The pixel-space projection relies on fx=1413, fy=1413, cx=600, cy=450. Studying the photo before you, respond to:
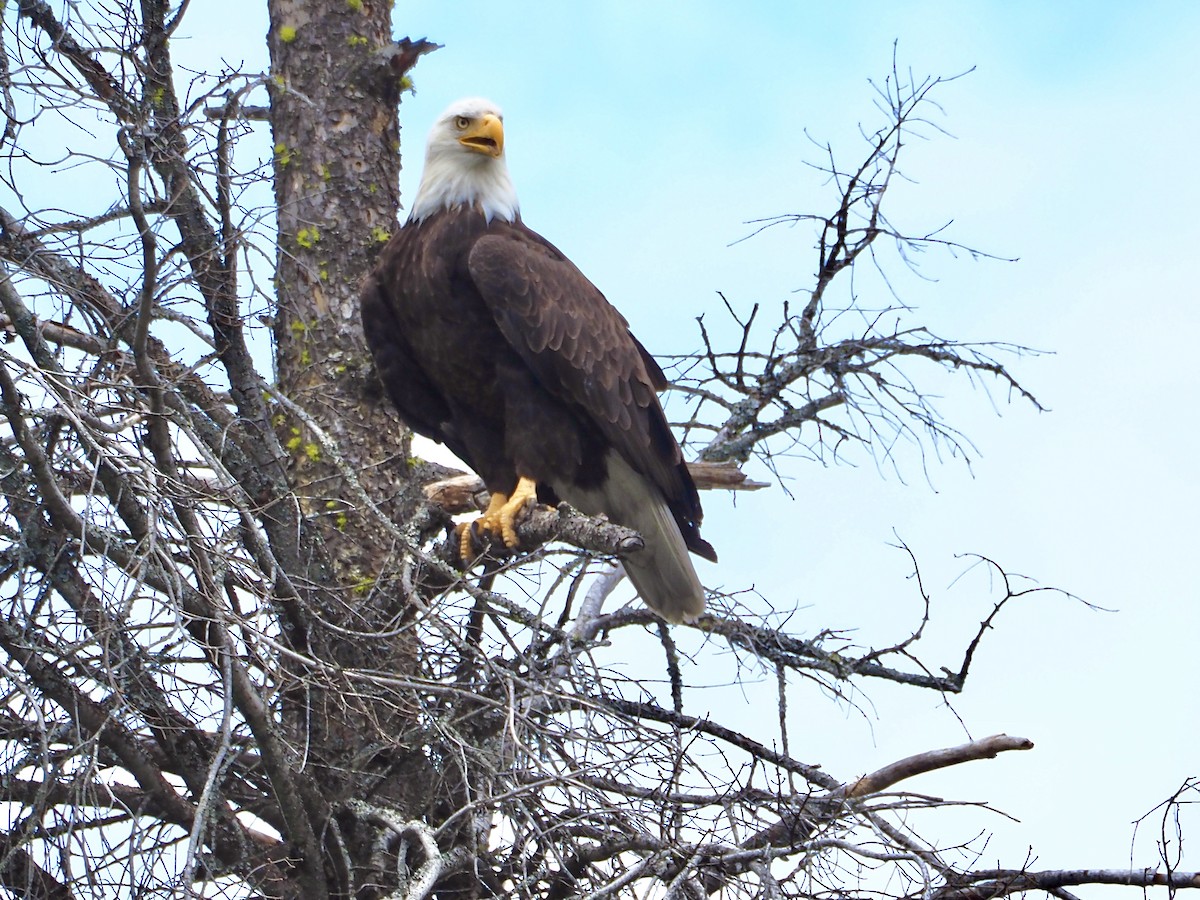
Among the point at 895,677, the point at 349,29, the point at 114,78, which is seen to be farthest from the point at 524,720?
the point at 349,29

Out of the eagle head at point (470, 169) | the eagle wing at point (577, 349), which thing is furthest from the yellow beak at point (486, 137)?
the eagle wing at point (577, 349)

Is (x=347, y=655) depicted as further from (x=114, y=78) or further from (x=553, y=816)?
(x=114, y=78)

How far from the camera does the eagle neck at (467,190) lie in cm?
603

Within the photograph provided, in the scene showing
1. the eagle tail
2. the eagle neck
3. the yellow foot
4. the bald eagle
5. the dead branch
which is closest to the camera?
the dead branch

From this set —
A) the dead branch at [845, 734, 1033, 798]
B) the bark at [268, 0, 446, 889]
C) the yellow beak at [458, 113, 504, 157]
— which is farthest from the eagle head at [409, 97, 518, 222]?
the dead branch at [845, 734, 1033, 798]

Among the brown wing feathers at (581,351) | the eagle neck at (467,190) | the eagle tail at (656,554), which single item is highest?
the eagle neck at (467,190)

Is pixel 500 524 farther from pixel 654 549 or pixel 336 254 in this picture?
pixel 336 254

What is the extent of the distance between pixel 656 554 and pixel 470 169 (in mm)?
1846

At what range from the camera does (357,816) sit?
4770mm

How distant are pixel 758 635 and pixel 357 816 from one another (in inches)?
62.0

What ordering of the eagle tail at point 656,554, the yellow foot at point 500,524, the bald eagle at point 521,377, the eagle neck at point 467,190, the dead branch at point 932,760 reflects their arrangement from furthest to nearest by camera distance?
the eagle neck at point 467,190 < the eagle tail at point 656,554 < the bald eagle at point 521,377 < the yellow foot at point 500,524 < the dead branch at point 932,760

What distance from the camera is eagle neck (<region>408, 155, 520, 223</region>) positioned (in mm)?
6031

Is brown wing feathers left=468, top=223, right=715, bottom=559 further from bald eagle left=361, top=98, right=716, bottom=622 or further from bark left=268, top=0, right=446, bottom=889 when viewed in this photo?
bark left=268, top=0, right=446, bottom=889

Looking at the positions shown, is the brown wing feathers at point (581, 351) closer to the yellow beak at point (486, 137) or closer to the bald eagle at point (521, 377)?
the bald eagle at point (521, 377)
